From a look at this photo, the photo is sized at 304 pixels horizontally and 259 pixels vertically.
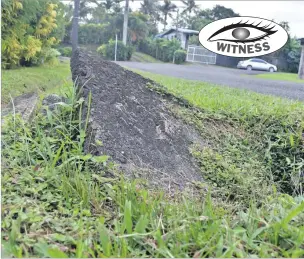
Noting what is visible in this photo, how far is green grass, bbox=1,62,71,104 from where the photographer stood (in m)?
2.73

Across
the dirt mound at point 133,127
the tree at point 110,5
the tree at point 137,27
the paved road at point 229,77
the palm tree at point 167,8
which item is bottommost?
the dirt mound at point 133,127

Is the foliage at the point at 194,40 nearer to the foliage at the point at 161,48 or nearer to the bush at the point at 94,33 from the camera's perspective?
the foliage at the point at 161,48

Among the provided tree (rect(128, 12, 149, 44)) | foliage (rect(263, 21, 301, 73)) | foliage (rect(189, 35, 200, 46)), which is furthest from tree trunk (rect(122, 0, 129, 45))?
foliage (rect(263, 21, 301, 73))

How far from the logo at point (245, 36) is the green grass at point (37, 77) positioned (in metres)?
1.22

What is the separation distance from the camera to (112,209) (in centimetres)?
114

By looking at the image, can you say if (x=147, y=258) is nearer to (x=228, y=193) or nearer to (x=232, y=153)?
(x=228, y=193)

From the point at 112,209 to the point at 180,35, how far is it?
3.77 ft

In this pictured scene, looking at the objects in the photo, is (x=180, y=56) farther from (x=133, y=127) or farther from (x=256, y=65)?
(x=133, y=127)

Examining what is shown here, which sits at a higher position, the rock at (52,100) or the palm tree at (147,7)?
the palm tree at (147,7)

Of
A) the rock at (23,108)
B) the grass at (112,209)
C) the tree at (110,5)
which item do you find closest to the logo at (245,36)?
the tree at (110,5)

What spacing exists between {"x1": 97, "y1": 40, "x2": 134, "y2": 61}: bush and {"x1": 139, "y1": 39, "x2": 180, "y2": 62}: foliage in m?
0.09

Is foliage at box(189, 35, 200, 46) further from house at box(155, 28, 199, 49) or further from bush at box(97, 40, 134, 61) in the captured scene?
bush at box(97, 40, 134, 61)

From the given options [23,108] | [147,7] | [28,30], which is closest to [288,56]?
[147,7]

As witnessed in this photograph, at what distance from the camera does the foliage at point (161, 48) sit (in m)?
2.01
